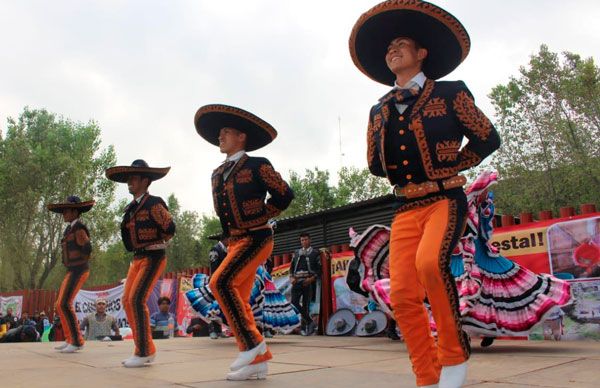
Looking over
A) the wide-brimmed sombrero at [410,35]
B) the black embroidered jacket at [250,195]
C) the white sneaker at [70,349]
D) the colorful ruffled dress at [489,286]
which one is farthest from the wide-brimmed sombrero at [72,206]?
the wide-brimmed sombrero at [410,35]

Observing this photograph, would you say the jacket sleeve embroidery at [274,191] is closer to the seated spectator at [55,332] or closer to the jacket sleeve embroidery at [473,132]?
the jacket sleeve embroidery at [473,132]

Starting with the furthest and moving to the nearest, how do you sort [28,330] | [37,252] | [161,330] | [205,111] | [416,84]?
[37,252] < [161,330] < [28,330] < [205,111] < [416,84]

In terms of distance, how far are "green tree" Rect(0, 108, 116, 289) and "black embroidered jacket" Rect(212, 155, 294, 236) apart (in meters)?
27.0

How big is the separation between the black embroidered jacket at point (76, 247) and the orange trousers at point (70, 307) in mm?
132

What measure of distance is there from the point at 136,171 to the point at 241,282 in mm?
2338

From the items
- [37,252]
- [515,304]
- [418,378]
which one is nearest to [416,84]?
[418,378]

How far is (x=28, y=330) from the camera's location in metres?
11.9

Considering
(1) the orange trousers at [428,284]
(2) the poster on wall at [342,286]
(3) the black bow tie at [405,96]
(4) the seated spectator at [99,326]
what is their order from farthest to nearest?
(4) the seated spectator at [99,326]
(2) the poster on wall at [342,286]
(3) the black bow tie at [405,96]
(1) the orange trousers at [428,284]

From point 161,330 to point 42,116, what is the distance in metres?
22.3

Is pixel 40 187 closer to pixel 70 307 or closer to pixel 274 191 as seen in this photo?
pixel 70 307

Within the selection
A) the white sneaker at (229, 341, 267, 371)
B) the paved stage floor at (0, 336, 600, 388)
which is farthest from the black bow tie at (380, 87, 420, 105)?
the white sneaker at (229, 341, 267, 371)

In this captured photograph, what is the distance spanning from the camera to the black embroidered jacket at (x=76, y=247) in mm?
7742

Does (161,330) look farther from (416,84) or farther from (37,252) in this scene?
(37,252)

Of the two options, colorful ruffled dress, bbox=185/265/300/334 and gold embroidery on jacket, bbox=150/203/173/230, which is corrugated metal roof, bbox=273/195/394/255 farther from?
gold embroidery on jacket, bbox=150/203/173/230
